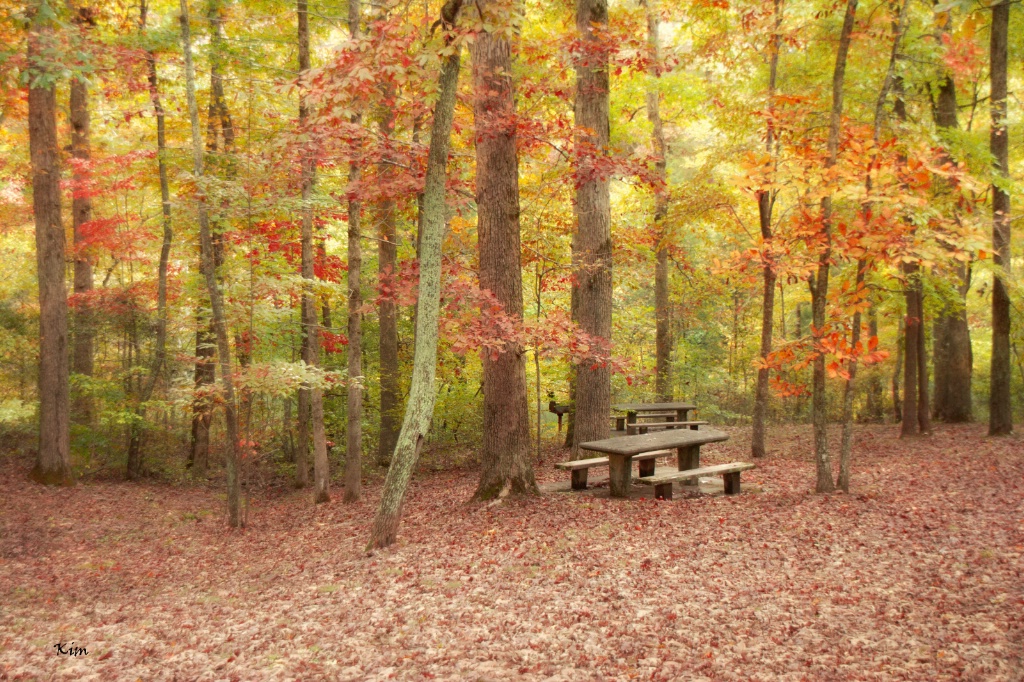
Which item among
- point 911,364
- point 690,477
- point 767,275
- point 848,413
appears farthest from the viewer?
point 911,364

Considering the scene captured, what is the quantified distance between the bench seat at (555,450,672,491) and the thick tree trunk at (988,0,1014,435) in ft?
19.7

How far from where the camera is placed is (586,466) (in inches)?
341

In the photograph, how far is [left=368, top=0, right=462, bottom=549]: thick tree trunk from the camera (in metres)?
6.60

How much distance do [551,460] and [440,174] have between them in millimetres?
7001

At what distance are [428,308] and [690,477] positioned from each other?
4.15 metres

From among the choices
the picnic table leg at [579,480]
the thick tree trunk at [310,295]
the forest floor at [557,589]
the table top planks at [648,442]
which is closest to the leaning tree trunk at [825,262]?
the forest floor at [557,589]

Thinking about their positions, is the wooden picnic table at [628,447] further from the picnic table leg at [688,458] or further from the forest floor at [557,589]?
the forest floor at [557,589]

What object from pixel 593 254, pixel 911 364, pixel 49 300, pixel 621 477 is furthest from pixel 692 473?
pixel 49 300

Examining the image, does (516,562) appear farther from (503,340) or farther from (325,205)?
(325,205)

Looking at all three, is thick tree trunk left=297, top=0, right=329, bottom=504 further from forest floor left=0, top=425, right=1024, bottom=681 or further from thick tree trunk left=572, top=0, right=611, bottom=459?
thick tree trunk left=572, top=0, right=611, bottom=459

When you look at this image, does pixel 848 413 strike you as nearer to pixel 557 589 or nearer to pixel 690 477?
pixel 690 477

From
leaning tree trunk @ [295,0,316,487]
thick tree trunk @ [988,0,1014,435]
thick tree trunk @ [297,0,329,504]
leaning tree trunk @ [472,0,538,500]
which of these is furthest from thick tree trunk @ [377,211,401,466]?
thick tree trunk @ [988,0,1014,435]

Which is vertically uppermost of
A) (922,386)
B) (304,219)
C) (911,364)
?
(304,219)

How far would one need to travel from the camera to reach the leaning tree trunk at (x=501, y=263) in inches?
312
